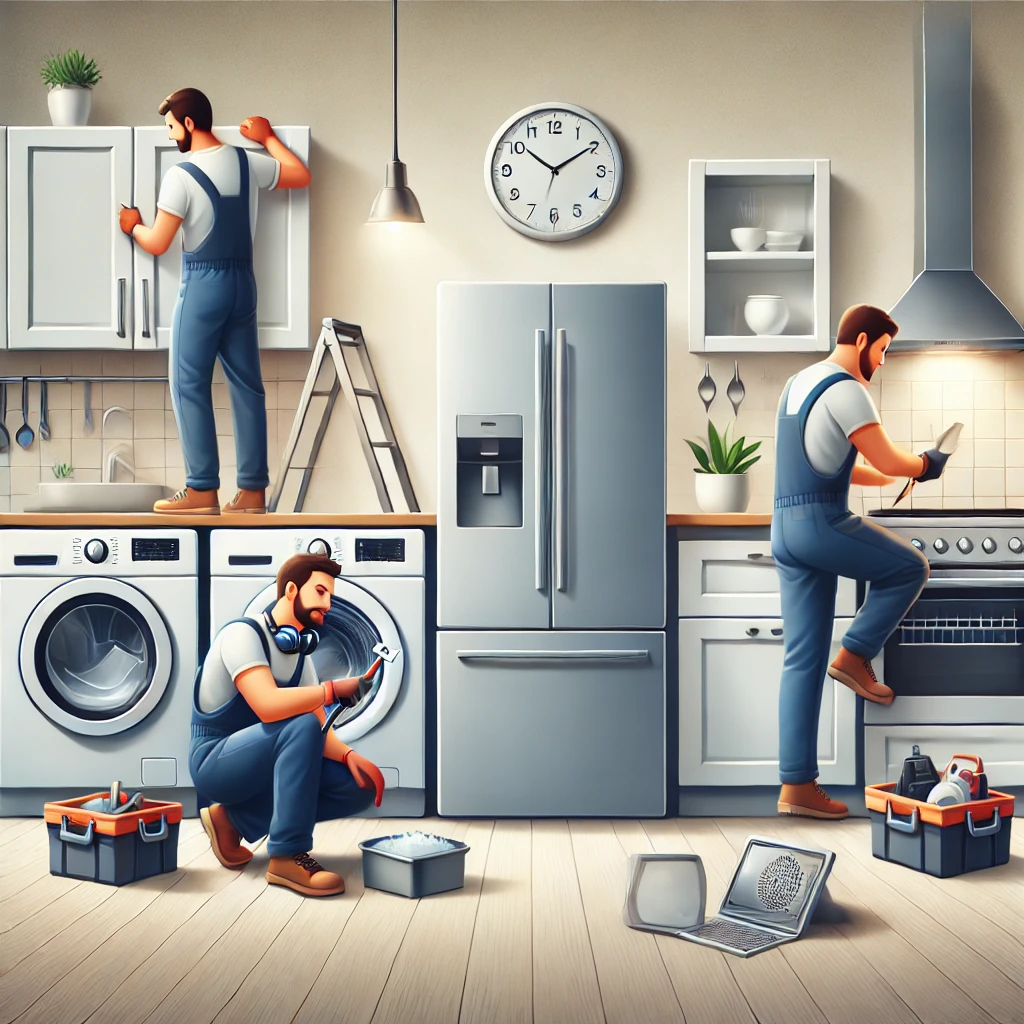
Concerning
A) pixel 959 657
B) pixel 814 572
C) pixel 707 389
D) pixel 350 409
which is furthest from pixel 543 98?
pixel 959 657

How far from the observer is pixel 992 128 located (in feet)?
13.6

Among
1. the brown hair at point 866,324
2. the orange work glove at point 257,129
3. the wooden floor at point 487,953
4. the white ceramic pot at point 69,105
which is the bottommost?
the wooden floor at point 487,953

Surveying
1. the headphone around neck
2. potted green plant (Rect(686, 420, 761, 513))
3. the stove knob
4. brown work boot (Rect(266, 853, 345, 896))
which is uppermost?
potted green plant (Rect(686, 420, 761, 513))

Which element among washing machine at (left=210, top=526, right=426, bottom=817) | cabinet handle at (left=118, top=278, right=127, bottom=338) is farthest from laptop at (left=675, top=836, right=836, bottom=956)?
cabinet handle at (left=118, top=278, right=127, bottom=338)

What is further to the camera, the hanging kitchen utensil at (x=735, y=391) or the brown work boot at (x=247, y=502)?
the hanging kitchen utensil at (x=735, y=391)

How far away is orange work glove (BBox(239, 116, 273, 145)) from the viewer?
12.5ft

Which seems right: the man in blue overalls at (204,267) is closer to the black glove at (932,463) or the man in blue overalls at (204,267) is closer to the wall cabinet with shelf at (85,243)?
the wall cabinet with shelf at (85,243)

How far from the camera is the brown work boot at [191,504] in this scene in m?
3.53

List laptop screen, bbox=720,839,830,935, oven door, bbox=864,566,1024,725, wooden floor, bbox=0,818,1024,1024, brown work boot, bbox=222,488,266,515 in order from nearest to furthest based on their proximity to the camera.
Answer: wooden floor, bbox=0,818,1024,1024 → laptop screen, bbox=720,839,830,935 → oven door, bbox=864,566,1024,725 → brown work boot, bbox=222,488,266,515

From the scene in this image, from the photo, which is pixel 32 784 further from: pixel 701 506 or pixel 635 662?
pixel 701 506

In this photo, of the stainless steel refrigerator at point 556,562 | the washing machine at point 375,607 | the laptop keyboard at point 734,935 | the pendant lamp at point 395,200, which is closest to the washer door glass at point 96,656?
the washing machine at point 375,607

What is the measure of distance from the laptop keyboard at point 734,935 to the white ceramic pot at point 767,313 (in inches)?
87.4

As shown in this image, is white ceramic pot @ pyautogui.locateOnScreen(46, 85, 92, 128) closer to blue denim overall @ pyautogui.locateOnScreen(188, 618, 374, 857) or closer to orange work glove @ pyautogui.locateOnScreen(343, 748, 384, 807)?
blue denim overall @ pyautogui.locateOnScreen(188, 618, 374, 857)

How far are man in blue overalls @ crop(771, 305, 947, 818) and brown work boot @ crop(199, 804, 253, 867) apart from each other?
5.24 ft
